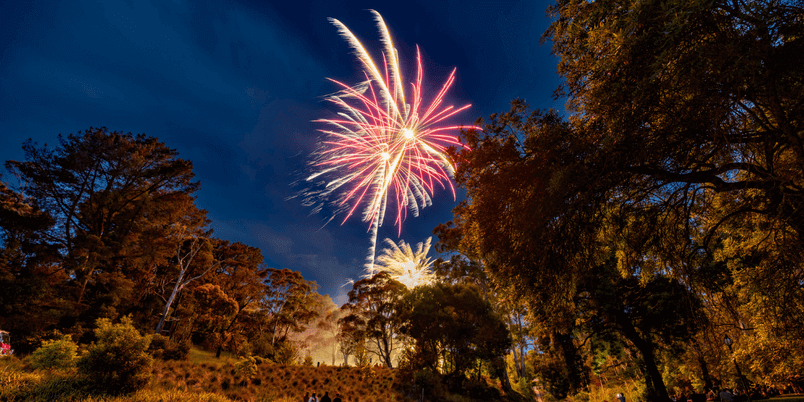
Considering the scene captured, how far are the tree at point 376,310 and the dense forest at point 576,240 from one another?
0.17 metres

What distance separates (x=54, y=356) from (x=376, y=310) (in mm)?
17820

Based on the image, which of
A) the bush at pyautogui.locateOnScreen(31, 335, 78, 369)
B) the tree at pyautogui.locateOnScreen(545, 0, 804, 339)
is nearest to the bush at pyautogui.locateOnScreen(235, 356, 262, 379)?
the bush at pyautogui.locateOnScreen(31, 335, 78, 369)

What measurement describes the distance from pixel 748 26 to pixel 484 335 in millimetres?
19401

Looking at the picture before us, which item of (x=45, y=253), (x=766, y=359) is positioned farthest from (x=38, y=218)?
(x=766, y=359)

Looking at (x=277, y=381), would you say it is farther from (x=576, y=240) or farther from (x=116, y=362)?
(x=576, y=240)

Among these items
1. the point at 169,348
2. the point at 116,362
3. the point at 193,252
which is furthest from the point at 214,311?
the point at 116,362

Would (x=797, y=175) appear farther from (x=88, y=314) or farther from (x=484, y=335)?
(x=88, y=314)

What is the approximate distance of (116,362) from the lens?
9469 mm

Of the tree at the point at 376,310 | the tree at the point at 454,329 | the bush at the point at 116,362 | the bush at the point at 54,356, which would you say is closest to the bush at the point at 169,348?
the bush at the point at 54,356

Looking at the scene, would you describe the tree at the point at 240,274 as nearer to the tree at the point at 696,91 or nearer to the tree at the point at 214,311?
the tree at the point at 214,311

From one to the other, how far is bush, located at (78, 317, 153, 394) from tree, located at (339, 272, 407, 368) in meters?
15.5

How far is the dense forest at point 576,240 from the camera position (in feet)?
12.3

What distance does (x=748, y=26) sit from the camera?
3553 mm

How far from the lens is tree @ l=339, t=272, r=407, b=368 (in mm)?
23109
